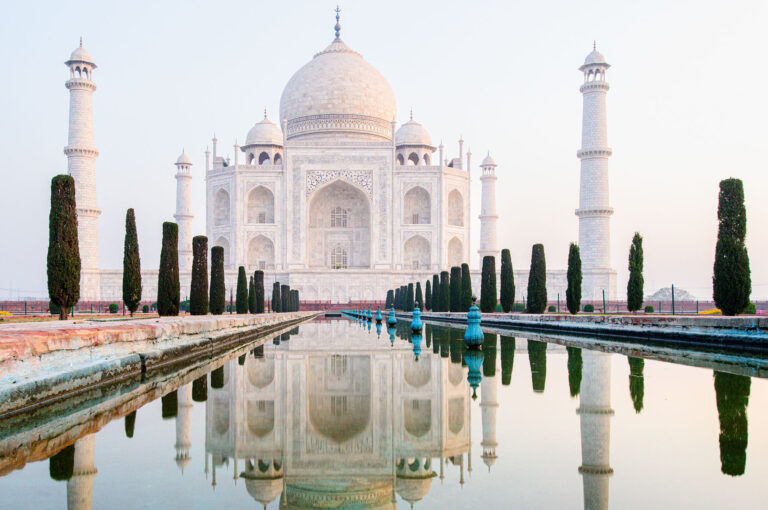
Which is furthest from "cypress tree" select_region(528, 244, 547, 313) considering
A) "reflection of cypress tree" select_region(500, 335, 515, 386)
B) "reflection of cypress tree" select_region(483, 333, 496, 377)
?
"reflection of cypress tree" select_region(483, 333, 496, 377)

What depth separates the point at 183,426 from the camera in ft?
7.55

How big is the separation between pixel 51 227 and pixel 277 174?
Result: 69.0 feet

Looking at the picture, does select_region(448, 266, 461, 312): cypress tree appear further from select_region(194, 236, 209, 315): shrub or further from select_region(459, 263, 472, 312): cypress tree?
select_region(194, 236, 209, 315): shrub

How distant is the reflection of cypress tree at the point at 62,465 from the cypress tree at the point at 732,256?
993 cm

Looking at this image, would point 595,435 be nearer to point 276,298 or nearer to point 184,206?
point 276,298

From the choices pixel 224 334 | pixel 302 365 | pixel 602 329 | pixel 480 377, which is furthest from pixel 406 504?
pixel 602 329

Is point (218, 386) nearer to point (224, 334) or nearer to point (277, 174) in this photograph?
point (224, 334)

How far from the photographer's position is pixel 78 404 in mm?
2816

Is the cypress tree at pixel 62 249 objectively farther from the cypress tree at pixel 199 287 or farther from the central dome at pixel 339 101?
the central dome at pixel 339 101

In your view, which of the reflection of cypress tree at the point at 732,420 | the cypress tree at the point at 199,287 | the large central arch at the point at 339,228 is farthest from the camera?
the large central arch at the point at 339,228

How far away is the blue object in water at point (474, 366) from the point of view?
3262 millimetres

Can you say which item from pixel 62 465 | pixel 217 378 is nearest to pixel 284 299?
pixel 217 378

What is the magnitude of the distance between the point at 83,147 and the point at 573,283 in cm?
1833

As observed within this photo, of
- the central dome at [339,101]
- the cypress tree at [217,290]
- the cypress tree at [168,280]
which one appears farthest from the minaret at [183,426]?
the central dome at [339,101]
